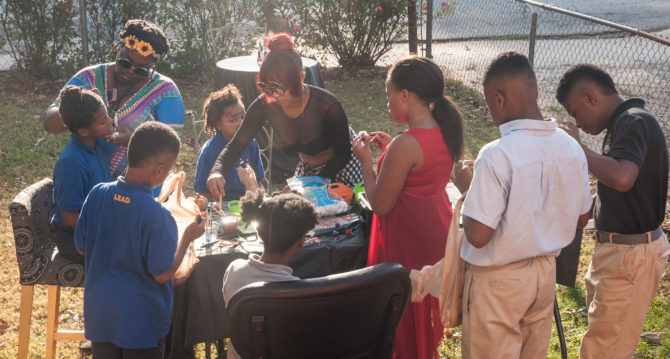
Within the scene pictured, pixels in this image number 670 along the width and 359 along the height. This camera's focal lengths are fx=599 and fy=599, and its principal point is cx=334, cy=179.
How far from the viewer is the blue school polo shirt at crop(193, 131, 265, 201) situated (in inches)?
168

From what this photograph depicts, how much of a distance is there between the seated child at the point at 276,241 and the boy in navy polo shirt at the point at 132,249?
0.34 m

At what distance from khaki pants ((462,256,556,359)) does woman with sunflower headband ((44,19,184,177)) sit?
2.28 meters

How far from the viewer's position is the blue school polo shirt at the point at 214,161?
426 centimetres

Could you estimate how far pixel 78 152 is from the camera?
10.7ft

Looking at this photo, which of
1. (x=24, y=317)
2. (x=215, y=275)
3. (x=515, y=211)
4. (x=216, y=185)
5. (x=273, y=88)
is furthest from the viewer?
(x=273, y=88)

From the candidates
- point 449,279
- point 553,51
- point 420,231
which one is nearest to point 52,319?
point 420,231

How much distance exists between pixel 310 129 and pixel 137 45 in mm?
1239

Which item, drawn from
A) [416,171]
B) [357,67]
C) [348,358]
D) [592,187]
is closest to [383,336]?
[348,358]

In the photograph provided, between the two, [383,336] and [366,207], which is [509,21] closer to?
[366,207]

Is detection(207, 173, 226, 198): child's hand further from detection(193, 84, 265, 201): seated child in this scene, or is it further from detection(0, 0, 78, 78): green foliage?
detection(0, 0, 78, 78): green foliage

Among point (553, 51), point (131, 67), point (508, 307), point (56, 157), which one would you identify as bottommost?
point (56, 157)

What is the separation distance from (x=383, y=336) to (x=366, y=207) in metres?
1.23

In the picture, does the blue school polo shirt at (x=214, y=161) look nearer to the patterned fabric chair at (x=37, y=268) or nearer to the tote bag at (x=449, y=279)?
the patterned fabric chair at (x=37, y=268)

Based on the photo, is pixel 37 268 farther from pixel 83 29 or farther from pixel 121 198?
pixel 83 29
